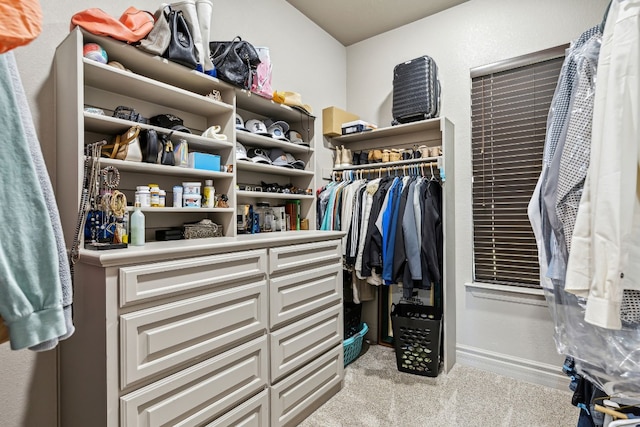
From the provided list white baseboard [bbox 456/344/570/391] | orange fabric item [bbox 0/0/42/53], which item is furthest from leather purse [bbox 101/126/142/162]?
white baseboard [bbox 456/344/570/391]

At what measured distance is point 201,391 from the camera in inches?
53.3

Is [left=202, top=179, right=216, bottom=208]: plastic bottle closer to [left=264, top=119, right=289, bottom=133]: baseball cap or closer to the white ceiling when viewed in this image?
[left=264, top=119, right=289, bottom=133]: baseball cap

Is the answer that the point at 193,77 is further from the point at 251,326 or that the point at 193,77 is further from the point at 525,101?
the point at 525,101

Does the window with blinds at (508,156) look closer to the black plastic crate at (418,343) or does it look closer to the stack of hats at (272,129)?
the black plastic crate at (418,343)

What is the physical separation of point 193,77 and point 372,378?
7.51 feet

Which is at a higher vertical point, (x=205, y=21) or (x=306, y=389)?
(x=205, y=21)

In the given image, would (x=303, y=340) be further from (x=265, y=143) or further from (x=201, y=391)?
(x=265, y=143)

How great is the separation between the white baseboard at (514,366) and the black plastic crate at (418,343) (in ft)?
1.14

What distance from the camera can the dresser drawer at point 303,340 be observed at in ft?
5.57

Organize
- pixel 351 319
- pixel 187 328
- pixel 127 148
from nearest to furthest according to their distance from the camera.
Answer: pixel 187 328, pixel 127 148, pixel 351 319

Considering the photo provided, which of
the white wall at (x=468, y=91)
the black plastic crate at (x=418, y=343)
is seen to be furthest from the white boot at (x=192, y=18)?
the black plastic crate at (x=418, y=343)

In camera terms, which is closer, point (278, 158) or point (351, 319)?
point (278, 158)

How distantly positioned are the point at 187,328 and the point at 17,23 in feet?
3.65

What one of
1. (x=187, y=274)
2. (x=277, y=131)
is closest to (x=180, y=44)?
(x=277, y=131)
